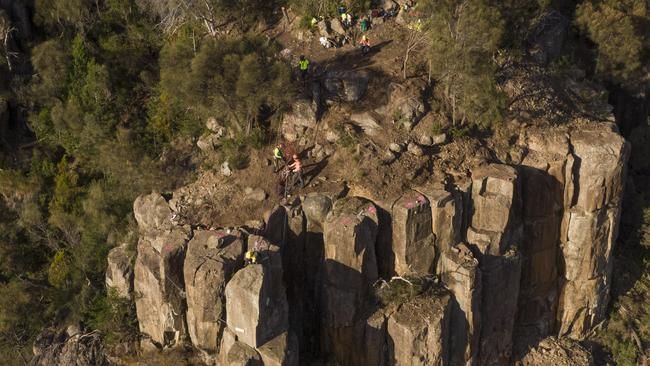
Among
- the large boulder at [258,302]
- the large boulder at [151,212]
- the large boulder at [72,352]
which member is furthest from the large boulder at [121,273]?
the large boulder at [258,302]

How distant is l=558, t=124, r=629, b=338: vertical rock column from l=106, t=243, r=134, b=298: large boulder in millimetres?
22607

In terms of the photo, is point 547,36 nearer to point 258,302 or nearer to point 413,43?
point 413,43

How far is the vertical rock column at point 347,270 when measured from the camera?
87.0 ft

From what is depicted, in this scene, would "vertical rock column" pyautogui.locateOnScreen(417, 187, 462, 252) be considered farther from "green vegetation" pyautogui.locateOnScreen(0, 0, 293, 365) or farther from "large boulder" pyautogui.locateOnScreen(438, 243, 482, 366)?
"green vegetation" pyautogui.locateOnScreen(0, 0, 293, 365)

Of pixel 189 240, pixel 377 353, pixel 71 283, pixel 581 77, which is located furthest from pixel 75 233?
pixel 581 77

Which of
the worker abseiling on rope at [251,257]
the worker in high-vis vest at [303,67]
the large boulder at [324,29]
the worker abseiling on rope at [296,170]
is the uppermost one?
the large boulder at [324,29]

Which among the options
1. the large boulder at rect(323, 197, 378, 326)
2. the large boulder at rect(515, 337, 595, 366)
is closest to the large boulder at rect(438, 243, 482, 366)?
the large boulder at rect(323, 197, 378, 326)

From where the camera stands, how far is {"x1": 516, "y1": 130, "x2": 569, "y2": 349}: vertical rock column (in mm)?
30656

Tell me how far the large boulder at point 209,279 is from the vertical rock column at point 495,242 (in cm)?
1171

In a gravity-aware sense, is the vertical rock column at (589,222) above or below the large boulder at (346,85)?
below

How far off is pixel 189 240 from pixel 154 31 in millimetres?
17933

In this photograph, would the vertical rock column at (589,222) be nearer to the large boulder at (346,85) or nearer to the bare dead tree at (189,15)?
the large boulder at (346,85)

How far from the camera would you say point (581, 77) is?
3722 cm

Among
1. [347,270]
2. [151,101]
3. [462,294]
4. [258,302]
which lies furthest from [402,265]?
[151,101]
